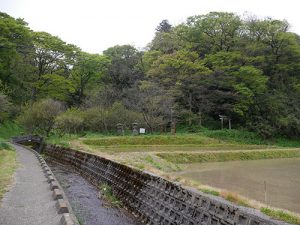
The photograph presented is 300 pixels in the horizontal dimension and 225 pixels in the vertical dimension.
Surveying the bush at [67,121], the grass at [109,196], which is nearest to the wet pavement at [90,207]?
the grass at [109,196]

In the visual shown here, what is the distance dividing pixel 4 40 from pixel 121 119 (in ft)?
58.4

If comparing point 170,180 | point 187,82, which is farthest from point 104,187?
point 187,82

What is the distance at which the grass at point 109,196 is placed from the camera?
14.3 m

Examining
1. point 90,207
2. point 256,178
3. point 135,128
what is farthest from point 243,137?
point 90,207

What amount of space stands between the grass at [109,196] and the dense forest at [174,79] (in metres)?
19.7

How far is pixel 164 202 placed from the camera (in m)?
11.5

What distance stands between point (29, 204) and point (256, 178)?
13084 mm

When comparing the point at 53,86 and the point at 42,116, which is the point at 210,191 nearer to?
the point at 42,116

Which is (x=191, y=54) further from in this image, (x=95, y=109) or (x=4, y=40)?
(x=4, y=40)

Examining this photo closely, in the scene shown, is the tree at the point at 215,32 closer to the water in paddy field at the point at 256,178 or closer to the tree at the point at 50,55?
the tree at the point at 50,55

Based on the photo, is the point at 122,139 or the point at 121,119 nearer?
the point at 122,139

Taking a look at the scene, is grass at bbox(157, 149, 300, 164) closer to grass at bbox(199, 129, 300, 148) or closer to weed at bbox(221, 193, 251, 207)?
grass at bbox(199, 129, 300, 148)

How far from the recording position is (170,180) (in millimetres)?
12133

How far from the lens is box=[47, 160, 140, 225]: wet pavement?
1183 centimetres
